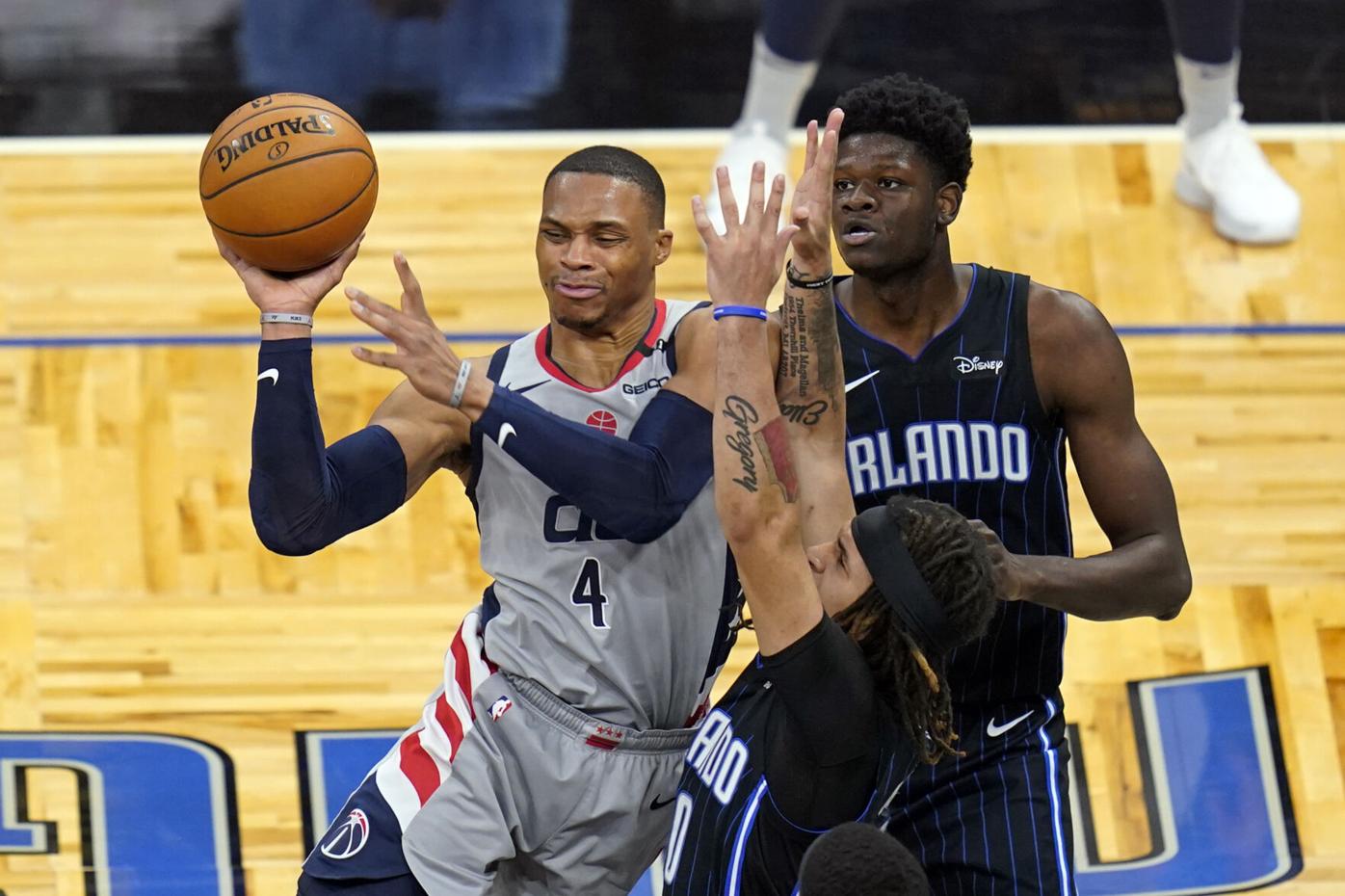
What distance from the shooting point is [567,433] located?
350cm

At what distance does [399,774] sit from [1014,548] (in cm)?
131

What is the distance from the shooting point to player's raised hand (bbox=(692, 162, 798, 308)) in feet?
10.6

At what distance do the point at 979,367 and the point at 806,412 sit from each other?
0.42m

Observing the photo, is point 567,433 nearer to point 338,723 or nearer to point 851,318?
point 851,318

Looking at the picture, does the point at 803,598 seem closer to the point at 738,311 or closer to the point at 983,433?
the point at 738,311

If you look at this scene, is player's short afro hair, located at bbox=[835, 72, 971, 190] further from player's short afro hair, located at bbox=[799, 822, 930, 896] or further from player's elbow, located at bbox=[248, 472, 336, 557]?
player's short afro hair, located at bbox=[799, 822, 930, 896]

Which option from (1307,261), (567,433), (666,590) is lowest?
(666,590)

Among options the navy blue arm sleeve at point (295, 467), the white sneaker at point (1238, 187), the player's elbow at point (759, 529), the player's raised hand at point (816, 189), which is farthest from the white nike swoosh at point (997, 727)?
the white sneaker at point (1238, 187)

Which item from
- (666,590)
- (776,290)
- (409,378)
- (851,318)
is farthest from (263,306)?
(776,290)

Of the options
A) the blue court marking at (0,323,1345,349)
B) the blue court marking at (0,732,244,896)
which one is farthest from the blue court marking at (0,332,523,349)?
the blue court marking at (0,732,244,896)

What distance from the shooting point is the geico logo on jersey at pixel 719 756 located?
11.2ft

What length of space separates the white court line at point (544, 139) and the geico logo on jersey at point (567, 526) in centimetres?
374

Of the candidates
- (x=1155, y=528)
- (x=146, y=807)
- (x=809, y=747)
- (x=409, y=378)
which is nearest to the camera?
(x=809, y=747)

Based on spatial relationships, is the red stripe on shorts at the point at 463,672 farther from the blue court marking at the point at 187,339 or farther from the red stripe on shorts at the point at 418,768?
the blue court marking at the point at 187,339
